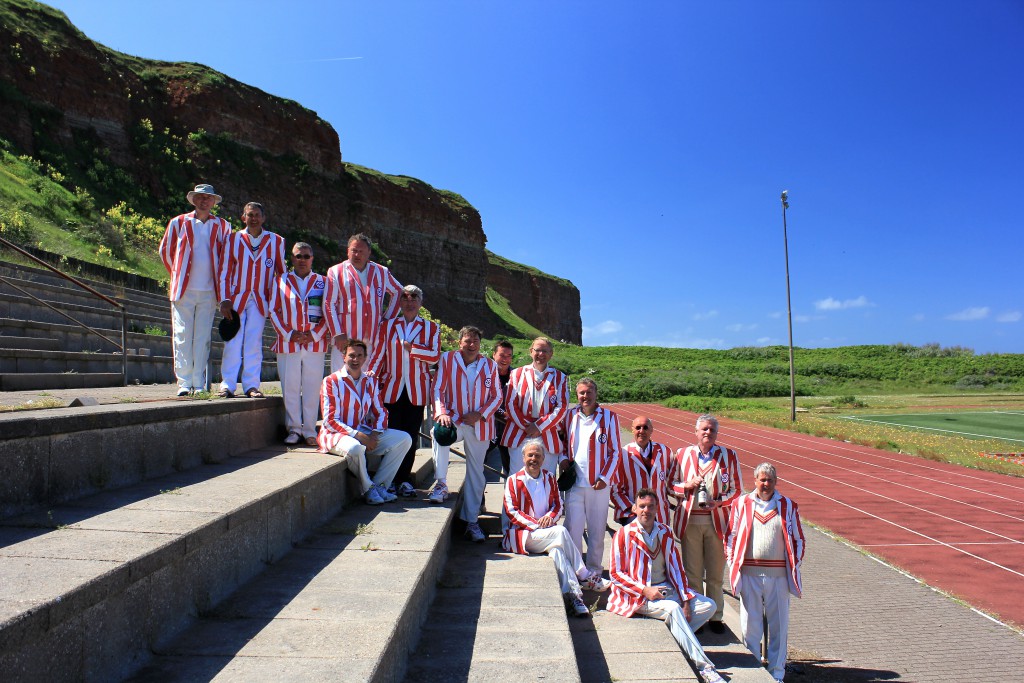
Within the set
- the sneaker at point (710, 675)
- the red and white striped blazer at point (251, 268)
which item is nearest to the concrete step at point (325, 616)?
the sneaker at point (710, 675)

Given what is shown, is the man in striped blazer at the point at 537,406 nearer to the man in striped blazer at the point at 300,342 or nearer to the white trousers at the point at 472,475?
the white trousers at the point at 472,475

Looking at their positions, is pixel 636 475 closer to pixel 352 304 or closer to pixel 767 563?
pixel 767 563

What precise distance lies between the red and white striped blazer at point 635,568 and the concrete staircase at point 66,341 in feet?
17.0

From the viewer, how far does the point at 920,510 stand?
38.0 ft

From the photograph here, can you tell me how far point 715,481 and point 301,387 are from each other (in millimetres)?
3486

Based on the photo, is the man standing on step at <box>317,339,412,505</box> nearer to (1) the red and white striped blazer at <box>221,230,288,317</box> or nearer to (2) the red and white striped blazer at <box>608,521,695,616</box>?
(1) the red and white striped blazer at <box>221,230,288,317</box>

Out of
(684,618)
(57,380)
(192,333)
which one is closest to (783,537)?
(684,618)

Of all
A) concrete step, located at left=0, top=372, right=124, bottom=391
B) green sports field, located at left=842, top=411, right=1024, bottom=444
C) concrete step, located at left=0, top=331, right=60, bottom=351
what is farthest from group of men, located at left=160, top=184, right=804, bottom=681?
green sports field, located at left=842, top=411, right=1024, bottom=444

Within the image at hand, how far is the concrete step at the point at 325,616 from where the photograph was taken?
231cm

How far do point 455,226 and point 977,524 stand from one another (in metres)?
53.4

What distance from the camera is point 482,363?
5520 millimetres

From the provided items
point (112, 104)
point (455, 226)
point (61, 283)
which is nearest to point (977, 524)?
point (61, 283)

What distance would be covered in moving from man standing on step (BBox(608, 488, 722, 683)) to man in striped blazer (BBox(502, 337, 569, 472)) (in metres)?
0.94

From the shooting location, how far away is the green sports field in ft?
74.1
